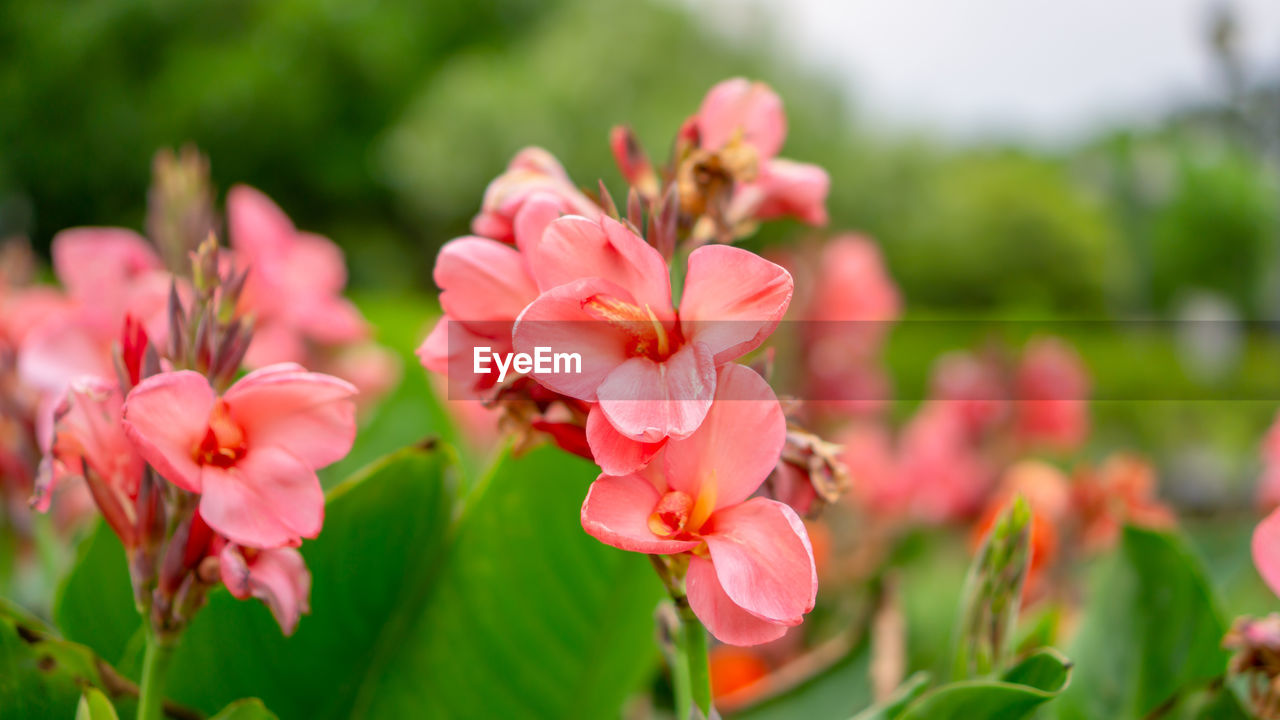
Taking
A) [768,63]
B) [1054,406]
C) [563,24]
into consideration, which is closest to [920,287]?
[768,63]

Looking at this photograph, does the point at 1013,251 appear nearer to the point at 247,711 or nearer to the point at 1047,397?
the point at 1047,397

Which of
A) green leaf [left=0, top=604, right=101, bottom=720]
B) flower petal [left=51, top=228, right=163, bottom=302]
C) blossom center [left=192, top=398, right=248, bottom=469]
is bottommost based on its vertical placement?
green leaf [left=0, top=604, right=101, bottom=720]

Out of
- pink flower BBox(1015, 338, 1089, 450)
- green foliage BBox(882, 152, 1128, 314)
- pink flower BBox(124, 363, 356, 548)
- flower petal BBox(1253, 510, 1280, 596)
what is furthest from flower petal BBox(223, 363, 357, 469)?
green foliage BBox(882, 152, 1128, 314)

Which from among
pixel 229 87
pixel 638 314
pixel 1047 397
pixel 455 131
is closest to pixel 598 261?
pixel 638 314

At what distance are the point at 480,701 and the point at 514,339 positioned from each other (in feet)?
0.78

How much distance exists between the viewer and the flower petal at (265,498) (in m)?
0.28

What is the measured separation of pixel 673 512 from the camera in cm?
28

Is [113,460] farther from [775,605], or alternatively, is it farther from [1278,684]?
[1278,684]

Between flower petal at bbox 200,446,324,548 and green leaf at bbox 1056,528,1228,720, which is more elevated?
flower petal at bbox 200,446,324,548

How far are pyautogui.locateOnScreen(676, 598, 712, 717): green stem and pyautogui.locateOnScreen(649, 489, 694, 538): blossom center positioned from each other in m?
0.03

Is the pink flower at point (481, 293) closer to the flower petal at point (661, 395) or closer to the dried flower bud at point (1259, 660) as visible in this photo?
the flower petal at point (661, 395)

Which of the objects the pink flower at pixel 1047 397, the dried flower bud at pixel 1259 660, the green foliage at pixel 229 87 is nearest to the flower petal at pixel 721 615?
the dried flower bud at pixel 1259 660

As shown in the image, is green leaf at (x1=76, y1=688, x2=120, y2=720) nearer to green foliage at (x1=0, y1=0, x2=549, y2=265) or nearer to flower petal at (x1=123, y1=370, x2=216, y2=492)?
flower petal at (x1=123, y1=370, x2=216, y2=492)

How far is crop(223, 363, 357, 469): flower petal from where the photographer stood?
0.30m
